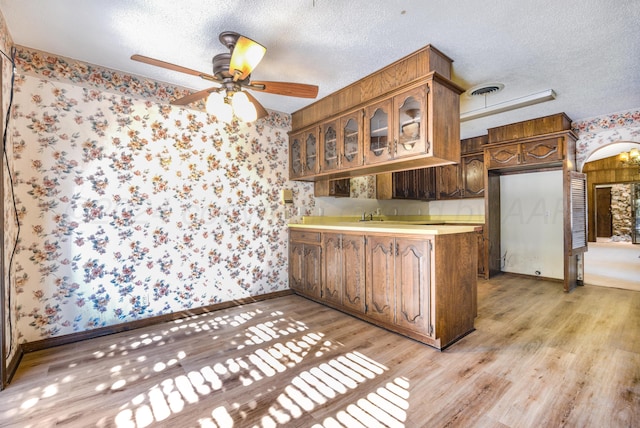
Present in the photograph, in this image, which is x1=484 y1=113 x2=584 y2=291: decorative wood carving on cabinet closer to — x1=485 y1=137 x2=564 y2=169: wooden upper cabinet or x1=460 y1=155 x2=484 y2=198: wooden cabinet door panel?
x1=485 y1=137 x2=564 y2=169: wooden upper cabinet

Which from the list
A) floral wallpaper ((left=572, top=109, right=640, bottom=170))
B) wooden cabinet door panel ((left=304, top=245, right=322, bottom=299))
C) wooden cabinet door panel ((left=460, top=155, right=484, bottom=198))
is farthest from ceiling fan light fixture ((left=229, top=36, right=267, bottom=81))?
floral wallpaper ((left=572, top=109, right=640, bottom=170))

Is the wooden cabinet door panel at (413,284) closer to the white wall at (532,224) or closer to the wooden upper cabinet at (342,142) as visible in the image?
the wooden upper cabinet at (342,142)

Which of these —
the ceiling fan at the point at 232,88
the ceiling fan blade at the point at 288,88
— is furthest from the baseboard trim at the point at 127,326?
the ceiling fan blade at the point at 288,88

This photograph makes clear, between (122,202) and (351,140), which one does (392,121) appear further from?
(122,202)

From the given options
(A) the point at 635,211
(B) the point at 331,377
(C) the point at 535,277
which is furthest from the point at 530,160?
(A) the point at 635,211

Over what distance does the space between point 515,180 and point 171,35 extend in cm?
525

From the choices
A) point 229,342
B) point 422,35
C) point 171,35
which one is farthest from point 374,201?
point 171,35

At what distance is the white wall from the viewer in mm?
4453

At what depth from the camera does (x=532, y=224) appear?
4707 millimetres

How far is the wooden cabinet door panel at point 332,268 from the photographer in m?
3.10

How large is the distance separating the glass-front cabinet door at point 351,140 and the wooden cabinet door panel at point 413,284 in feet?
3.28

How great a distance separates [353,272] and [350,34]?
2.10m

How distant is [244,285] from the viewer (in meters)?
3.39

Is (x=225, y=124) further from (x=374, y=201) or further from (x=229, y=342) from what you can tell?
(x=374, y=201)
